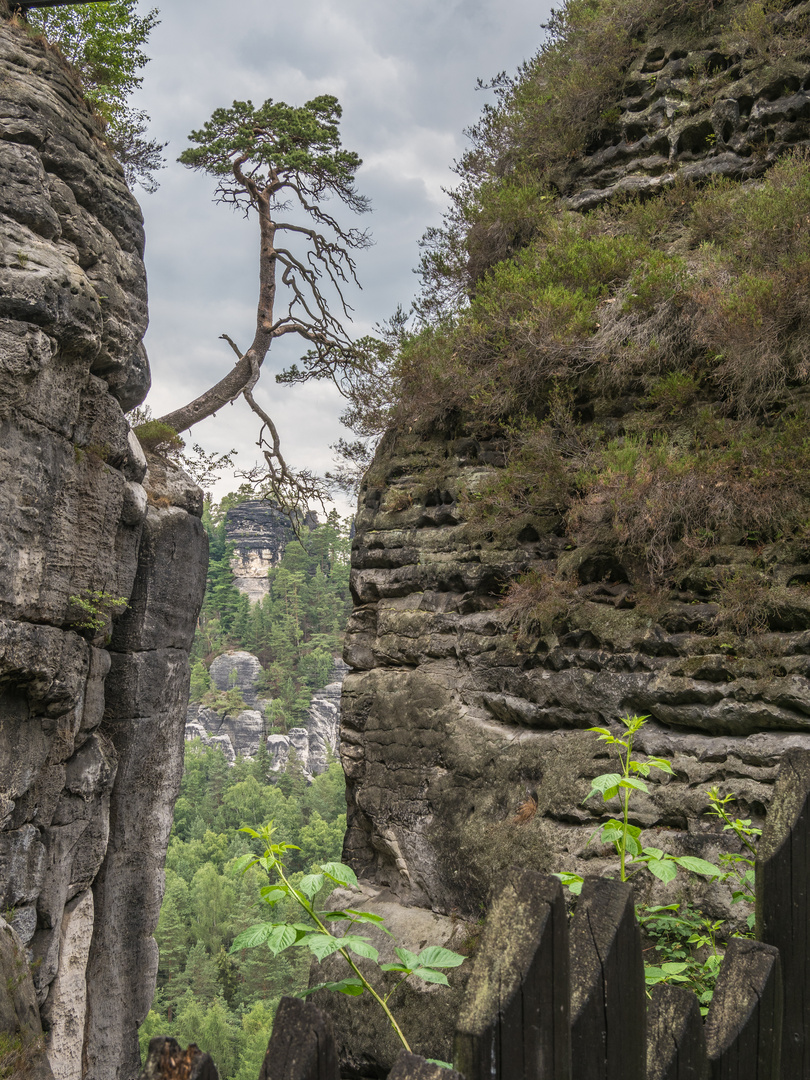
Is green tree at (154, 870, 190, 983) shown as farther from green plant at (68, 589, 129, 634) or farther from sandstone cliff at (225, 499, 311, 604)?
sandstone cliff at (225, 499, 311, 604)

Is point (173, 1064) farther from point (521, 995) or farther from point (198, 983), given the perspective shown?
point (198, 983)

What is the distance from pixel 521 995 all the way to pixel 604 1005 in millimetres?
166

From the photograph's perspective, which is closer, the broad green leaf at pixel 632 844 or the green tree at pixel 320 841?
the broad green leaf at pixel 632 844

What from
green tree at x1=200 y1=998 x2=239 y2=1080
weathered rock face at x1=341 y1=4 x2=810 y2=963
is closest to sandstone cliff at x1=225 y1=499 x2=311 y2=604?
Answer: green tree at x1=200 y1=998 x2=239 y2=1080

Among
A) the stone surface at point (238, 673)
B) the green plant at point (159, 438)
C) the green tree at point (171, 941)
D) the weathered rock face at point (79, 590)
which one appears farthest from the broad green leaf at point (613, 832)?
the stone surface at point (238, 673)

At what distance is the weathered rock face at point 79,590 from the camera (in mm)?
7879

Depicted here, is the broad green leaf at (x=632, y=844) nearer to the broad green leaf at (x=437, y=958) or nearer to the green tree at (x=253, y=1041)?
the broad green leaf at (x=437, y=958)

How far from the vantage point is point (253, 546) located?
77.3 m

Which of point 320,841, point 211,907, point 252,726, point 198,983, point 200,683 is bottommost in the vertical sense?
point 198,983

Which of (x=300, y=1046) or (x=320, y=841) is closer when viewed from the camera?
(x=300, y=1046)

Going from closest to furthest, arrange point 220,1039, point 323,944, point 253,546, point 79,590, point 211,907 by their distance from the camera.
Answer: point 323,944
point 79,590
point 220,1039
point 211,907
point 253,546

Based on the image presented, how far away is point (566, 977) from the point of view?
896mm

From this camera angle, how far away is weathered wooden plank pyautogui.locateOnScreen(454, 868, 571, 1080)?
843 mm

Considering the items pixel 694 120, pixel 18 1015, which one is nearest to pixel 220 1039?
pixel 18 1015
